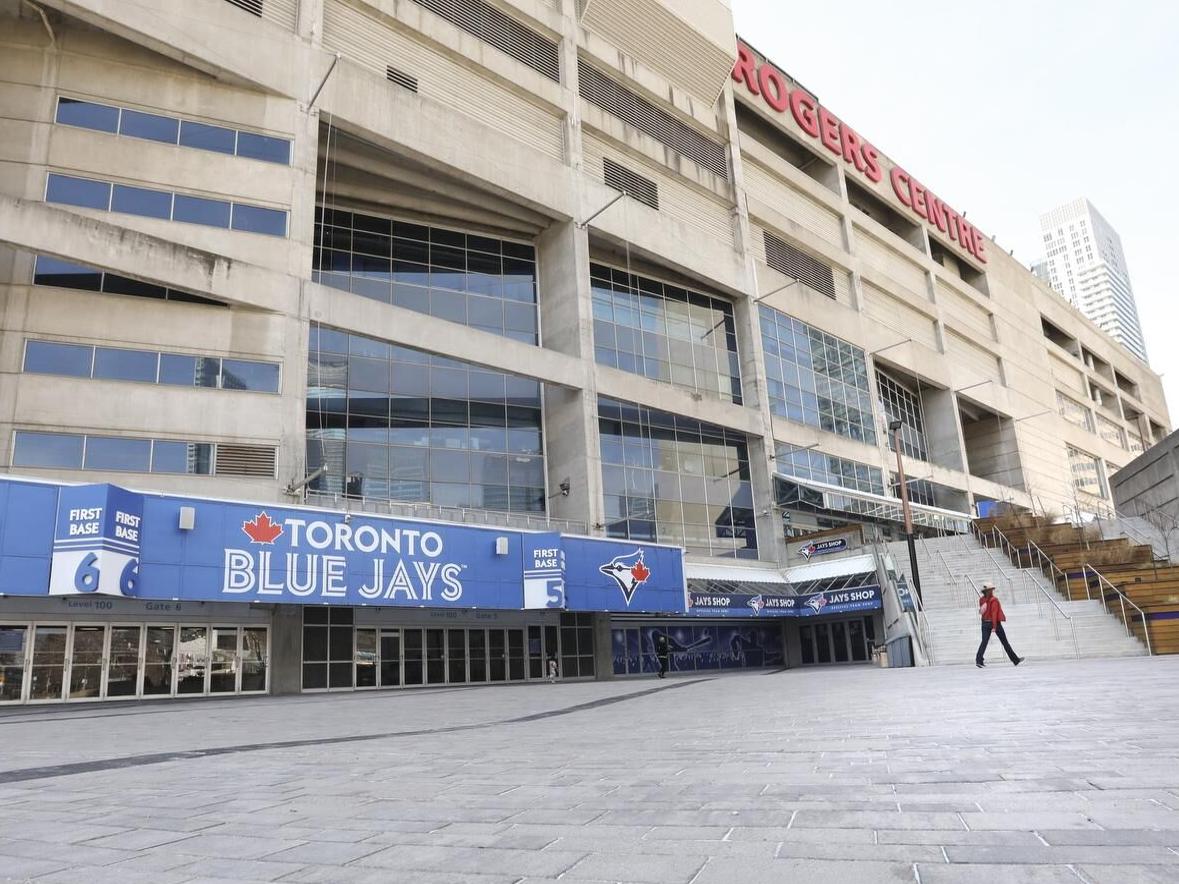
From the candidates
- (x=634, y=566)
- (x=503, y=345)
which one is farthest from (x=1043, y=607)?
(x=503, y=345)

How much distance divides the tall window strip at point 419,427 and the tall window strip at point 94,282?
4918mm

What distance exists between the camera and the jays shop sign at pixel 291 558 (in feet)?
61.6

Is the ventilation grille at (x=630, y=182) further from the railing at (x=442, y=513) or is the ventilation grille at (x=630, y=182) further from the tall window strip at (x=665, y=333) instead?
the railing at (x=442, y=513)

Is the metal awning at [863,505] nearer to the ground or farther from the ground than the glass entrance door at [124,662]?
farther from the ground

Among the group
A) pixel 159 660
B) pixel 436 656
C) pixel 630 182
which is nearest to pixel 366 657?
pixel 436 656

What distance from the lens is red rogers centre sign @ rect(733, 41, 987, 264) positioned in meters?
46.7

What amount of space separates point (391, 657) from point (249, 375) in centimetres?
984

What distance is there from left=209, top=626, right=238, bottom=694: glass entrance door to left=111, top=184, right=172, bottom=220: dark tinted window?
478 inches

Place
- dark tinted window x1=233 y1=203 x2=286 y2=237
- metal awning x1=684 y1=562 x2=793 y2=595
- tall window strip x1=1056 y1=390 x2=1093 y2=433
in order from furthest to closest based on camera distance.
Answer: tall window strip x1=1056 y1=390 x2=1093 y2=433 < metal awning x1=684 y1=562 x2=793 y2=595 < dark tinted window x1=233 y1=203 x2=286 y2=237

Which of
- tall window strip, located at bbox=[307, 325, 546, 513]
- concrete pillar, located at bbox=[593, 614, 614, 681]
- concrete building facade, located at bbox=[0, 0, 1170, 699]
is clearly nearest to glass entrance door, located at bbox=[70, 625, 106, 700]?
concrete building facade, located at bbox=[0, 0, 1170, 699]

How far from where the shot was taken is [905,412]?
2185 inches

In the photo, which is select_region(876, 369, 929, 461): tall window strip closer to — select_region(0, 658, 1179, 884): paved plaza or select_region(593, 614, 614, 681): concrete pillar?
select_region(593, 614, 614, 681): concrete pillar

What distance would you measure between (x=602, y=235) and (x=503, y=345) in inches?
318

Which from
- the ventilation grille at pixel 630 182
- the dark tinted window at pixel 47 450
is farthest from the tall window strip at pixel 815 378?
the dark tinted window at pixel 47 450
